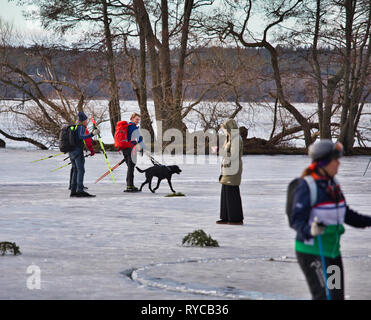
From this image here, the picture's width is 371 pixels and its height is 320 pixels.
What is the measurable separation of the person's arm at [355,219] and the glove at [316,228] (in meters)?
0.38

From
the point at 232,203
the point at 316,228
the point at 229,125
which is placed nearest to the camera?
the point at 316,228

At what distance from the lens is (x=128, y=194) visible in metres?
16.7

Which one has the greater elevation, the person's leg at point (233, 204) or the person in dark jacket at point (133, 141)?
the person in dark jacket at point (133, 141)

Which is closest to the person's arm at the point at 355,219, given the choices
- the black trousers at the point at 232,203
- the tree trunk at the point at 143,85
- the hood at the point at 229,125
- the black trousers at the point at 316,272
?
the black trousers at the point at 316,272

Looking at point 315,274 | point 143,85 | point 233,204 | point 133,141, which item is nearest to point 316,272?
point 315,274

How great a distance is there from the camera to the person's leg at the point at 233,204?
38.7ft

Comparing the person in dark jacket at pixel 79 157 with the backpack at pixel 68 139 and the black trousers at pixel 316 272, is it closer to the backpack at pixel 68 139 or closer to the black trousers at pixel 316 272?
the backpack at pixel 68 139

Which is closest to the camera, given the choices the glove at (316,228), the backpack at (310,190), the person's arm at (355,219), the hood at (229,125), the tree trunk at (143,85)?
the glove at (316,228)

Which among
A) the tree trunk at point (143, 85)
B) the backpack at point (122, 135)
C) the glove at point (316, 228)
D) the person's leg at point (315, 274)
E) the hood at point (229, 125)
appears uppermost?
the tree trunk at point (143, 85)

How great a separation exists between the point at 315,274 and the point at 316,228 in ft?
1.09

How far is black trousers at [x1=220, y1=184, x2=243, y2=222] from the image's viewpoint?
38.7 ft

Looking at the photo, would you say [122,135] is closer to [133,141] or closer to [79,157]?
[133,141]

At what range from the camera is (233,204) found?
465 inches

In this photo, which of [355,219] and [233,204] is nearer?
[355,219]
